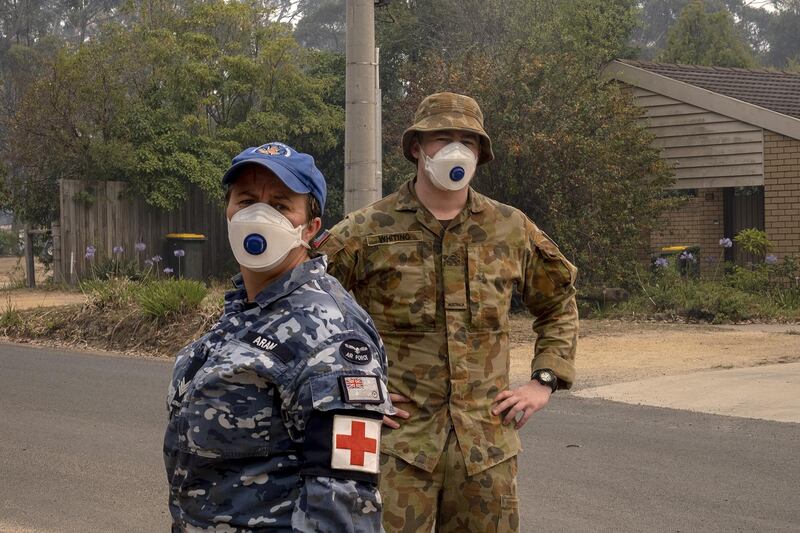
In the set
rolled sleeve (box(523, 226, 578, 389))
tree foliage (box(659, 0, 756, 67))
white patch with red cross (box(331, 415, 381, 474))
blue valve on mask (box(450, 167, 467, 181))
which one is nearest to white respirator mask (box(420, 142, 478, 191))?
blue valve on mask (box(450, 167, 467, 181))

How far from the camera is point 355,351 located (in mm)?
2346

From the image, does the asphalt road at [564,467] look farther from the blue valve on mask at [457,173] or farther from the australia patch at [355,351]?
the australia patch at [355,351]

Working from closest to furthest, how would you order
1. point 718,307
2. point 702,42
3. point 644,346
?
1. point 644,346
2. point 718,307
3. point 702,42

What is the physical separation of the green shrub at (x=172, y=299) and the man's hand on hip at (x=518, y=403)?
33.7 feet

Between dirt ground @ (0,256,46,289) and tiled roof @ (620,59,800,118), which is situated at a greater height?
tiled roof @ (620,59,800,118)

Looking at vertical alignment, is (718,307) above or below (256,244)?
below

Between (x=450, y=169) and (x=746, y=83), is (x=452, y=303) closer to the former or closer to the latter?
(x=450, y=169)

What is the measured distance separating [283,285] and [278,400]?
26 centimetres

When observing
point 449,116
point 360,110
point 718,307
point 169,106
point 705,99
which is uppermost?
point 169,106

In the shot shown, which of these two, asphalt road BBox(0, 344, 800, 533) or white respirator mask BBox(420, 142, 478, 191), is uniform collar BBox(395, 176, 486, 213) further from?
asphalt road BBox(0, 344, 800, 533)

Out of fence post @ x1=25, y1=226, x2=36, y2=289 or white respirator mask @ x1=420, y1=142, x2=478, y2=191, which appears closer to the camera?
white respirator mask @ x1=420, y1=142, x2=478, y2=191

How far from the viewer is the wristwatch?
383 centimetres

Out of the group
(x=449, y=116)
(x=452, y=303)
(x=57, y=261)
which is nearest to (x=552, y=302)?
(x=452, y=303)

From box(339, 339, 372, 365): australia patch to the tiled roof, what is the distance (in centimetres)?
1869
